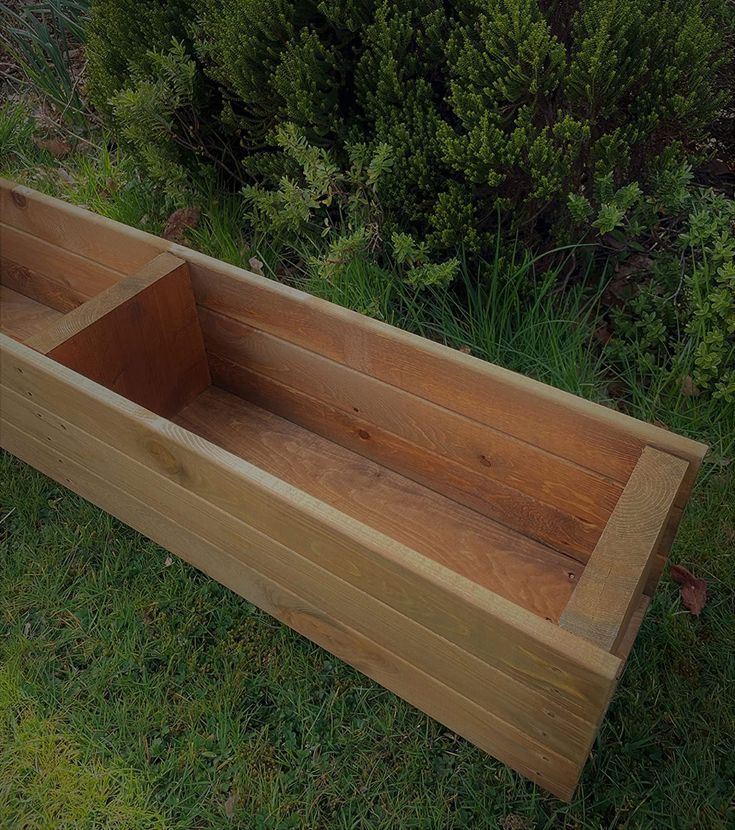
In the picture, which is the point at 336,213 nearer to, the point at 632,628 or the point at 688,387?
the point at 688,387

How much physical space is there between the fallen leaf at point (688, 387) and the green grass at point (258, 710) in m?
0.03

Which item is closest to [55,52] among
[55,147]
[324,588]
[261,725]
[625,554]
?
[55,147]

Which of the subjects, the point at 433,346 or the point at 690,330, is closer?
the point at 433,346

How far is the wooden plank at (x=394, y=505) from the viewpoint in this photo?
2.02m

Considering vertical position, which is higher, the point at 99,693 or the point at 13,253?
the point at 13,253

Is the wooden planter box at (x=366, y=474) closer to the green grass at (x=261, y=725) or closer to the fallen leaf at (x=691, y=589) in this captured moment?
the green grass at (x=261, y=725)

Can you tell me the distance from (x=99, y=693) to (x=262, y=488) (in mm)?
752

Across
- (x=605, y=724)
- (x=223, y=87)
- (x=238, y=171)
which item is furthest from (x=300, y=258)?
(x=605, y=724)

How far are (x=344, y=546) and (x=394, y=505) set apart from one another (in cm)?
66

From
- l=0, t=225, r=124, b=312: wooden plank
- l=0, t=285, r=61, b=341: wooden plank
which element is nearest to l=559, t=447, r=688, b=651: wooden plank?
l=0, t=225, r=124, b=312: wooden plank

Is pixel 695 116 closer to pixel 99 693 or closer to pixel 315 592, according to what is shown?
pixel 315 592

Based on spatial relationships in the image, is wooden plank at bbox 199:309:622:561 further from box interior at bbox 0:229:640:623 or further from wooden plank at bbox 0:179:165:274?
wooden plank at bbox 0:179:165:274

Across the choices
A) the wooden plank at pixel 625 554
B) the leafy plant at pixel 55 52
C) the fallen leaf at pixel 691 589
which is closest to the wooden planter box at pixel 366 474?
the wooden plank at pixel 625 554

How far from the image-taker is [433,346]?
194 centimetres
